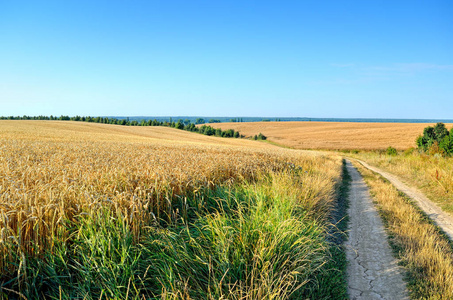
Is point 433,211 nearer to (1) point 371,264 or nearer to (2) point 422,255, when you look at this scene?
(2) point 422,255

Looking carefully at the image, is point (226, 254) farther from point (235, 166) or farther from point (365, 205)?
point (365, 205)

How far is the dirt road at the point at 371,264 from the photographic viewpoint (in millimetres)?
3850

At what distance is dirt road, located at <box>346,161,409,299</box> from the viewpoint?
385cm

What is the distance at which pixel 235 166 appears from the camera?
8938mm

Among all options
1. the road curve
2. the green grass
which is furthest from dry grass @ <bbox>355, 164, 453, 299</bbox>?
the green grass

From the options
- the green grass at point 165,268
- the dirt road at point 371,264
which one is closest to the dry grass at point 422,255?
the dirt road at point 371,264

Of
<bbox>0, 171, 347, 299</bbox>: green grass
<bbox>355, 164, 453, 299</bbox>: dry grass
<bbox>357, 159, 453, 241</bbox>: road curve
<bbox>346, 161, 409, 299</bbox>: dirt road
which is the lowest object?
<bbox>357, 159, 453, 241</bbox>: road curve

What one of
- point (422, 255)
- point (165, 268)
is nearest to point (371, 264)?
point (422, 255)

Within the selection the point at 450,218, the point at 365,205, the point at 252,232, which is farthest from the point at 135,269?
the point at 450,218

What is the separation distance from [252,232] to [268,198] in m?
2.44

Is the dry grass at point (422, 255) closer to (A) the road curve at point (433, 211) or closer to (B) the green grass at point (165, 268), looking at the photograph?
(A) the road curve at point (433, 211)

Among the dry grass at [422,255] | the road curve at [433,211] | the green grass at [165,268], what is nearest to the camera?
the green grass at [165,268]

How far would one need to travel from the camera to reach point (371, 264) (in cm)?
466

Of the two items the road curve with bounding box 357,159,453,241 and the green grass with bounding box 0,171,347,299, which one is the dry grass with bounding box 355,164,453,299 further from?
the green grass with bounding box 0,171,347,299
